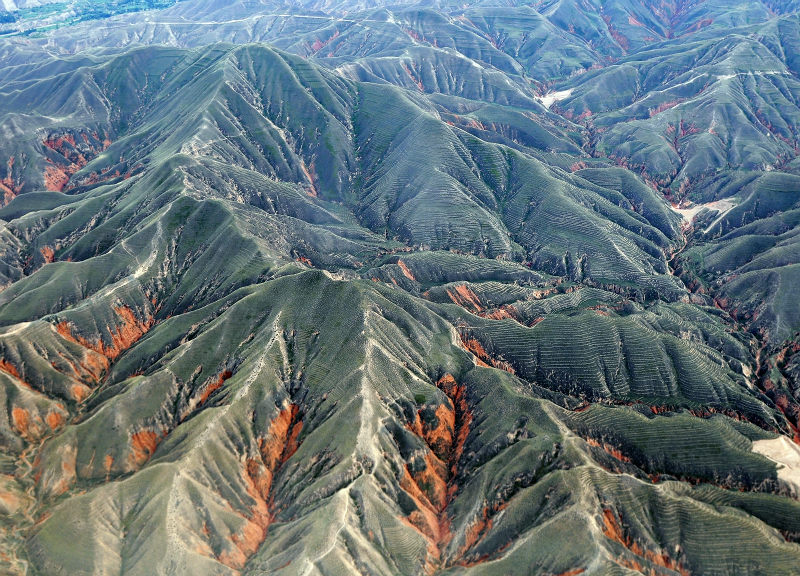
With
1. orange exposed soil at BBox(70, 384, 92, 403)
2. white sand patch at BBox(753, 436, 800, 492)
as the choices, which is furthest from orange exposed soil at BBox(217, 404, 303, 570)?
white sand patch at BBox(753, 436, 800, 492)

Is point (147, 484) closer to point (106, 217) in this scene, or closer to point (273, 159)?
point (106, 217)

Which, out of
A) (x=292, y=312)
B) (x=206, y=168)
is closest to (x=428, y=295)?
(x=292, y=312)

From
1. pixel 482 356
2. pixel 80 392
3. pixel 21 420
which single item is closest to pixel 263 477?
pixel 80 392

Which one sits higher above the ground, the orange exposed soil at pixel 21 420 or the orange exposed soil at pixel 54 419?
the orange exposed soil at pixel 21 420

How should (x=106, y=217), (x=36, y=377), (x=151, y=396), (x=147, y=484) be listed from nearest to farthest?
→ (x=147, y=484)
(x=151, y=396)
(x=36, y=377)
(x=106, y=217)

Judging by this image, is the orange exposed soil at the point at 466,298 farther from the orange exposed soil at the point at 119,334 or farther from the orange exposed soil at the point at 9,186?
the orange exposed soil at the point at 9,186

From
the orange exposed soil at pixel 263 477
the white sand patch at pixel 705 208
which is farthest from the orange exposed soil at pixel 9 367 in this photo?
the white sand patch at pixel 705 208
